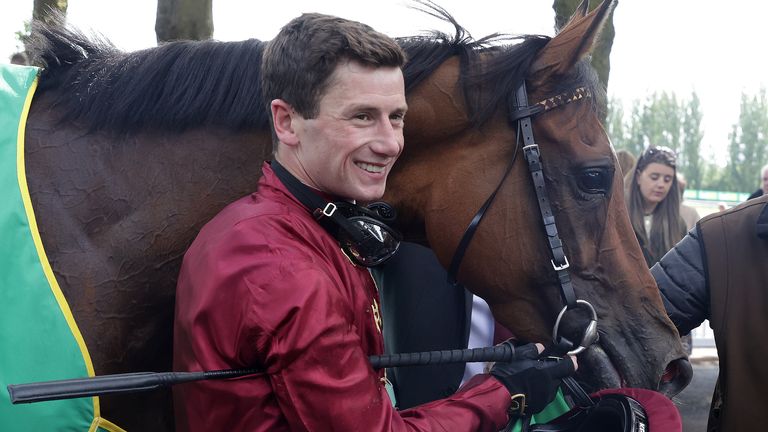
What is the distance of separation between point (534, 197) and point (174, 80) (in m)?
1.13

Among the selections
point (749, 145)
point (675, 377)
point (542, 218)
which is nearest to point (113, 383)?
point (542, 218)

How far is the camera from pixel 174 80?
222 centimetres

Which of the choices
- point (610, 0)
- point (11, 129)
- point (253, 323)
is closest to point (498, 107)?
point (610, 0)

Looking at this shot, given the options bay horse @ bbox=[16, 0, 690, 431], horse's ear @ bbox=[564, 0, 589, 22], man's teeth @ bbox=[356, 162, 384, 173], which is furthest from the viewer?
horse's ear @ bbox=[564, 0, 589, 22]

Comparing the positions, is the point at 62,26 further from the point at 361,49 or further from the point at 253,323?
the point at 253,323

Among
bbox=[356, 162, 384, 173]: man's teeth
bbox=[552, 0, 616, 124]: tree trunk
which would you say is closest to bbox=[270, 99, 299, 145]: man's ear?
bbox=[356, 162, 384, 173]: man's teeth

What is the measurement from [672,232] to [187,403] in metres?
5.44

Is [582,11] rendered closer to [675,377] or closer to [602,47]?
[675,377]

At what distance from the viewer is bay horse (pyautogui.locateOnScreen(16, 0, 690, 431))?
6.82 ft

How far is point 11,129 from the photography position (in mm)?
2102

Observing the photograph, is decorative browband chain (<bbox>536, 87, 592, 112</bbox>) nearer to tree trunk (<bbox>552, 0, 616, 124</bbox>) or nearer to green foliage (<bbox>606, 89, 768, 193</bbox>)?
tree trunk (<bbox>552, 0, 616, 124</bbox>)

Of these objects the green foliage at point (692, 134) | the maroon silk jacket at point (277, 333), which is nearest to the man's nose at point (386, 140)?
the maroon silk jacket at point (277, 333)

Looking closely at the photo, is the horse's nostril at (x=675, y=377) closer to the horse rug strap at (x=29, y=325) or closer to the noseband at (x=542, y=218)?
the noseband at (x=542, y=218)

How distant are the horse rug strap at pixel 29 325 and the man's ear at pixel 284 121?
76cm
